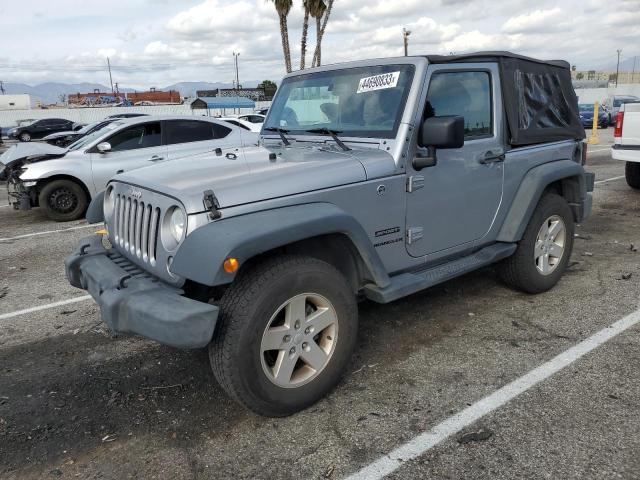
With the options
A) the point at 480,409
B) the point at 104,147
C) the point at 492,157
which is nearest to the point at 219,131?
the point at 104,147

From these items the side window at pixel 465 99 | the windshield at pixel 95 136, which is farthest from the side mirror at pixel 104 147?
the side window at pixel 465 99

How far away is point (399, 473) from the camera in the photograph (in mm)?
2527

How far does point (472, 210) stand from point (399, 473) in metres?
2.05

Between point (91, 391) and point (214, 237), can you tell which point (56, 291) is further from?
point (214, 237)

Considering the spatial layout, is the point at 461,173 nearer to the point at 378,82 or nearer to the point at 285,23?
the point at 378,82

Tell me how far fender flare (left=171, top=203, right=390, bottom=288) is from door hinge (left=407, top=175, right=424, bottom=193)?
0.62m

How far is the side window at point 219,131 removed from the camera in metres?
9.46

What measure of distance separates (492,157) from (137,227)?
254cm

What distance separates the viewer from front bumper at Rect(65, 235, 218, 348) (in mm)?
2477

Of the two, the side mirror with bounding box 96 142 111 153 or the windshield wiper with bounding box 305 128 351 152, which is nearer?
the windshield wiper with bounding box 305 128 351 152

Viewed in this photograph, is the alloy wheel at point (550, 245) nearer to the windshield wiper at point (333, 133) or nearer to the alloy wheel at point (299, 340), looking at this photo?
the windshield wiper at point (333, 133)

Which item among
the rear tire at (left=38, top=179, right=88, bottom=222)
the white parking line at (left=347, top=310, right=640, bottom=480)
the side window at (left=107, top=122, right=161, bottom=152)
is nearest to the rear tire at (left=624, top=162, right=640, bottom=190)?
the white parking line at (left=347, top=310, right=640, bottom=480)

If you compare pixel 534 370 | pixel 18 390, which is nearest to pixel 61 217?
pixel 18 390

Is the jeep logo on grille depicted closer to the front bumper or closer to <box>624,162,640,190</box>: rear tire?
the front bumper
